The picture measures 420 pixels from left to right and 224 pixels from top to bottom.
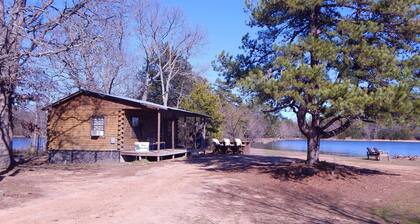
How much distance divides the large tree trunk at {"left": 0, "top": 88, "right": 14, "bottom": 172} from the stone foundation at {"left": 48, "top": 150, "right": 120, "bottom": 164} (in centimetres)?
476

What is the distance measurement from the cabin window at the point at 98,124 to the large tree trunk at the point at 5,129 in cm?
536

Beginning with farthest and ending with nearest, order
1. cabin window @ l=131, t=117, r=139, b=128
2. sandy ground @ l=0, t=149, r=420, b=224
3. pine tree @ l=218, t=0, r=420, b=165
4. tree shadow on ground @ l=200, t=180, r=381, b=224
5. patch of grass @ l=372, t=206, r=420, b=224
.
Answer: cabin window @ l=131, t=117, r=139, b=128
pine tree @ l=218, t=0, r=420, b=165
patch of grass @ l=372, t=206, r=420, b=224
tree shadow on ground @ l=200, t=180, r=381, b=224
sandy ground @ l=0, t=149, r=420, b=224

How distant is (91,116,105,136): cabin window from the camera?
22.8 meters

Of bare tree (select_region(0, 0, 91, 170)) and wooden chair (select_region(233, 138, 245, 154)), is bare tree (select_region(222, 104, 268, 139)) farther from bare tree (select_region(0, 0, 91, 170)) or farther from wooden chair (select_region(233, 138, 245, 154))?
bare tree (select_region(0, 0, 91, 170))

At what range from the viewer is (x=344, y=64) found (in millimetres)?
14211

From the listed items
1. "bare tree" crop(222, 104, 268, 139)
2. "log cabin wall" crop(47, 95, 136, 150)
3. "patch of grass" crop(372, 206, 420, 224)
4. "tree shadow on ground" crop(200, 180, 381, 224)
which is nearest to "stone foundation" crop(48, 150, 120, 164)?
"log cabin wall" crop(47, 95, 136, 150)

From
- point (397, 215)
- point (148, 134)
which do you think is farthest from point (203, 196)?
point (148, 134)

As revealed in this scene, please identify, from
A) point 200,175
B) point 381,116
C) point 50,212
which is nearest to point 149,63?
point 200,175

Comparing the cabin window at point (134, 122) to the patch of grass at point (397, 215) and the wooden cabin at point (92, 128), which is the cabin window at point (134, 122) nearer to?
the wooden cabin at point (92, 128)

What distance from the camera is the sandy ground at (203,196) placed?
897 centimetres

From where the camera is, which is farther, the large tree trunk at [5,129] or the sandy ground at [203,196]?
the large tree trunk at [5,129]

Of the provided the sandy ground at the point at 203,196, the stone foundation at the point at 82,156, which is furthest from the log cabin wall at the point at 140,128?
the sandy ground at the point at 203,196

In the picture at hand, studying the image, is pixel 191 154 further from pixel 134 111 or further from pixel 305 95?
pixel 305 95

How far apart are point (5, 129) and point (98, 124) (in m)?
5.89
